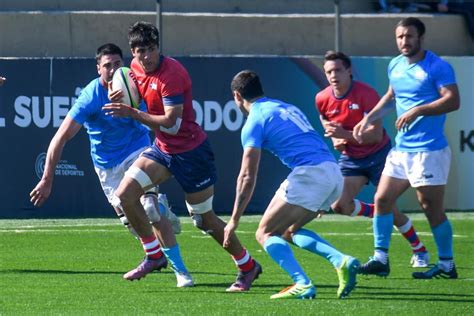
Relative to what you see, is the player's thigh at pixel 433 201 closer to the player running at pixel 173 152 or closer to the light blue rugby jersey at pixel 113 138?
the player running at pixel 173 152

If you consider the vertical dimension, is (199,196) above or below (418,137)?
below

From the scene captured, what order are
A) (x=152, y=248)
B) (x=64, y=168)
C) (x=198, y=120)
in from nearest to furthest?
1. (x=152, y=248)
2. (x=64, y=168)
3. (x=198, y=120)

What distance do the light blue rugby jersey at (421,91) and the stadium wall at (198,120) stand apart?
7176 millimetres

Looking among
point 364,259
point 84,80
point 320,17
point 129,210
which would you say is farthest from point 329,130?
point 320,17

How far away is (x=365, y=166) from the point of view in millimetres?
12992

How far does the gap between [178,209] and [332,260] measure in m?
8.94

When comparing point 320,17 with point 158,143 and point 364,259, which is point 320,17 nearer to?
point 364,259

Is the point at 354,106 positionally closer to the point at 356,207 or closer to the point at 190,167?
the point at 356,207

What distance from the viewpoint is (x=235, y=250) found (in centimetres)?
1099

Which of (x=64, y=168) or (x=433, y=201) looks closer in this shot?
(x=433, y=201)

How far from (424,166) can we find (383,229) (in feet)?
2.63

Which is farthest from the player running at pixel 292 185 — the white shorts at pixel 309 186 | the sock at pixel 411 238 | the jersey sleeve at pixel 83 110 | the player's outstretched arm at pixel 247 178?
the sock at pixel 411 238

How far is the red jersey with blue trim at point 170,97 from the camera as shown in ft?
35.6

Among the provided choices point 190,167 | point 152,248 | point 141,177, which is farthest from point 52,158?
point 190,167
